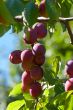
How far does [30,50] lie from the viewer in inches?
71.6

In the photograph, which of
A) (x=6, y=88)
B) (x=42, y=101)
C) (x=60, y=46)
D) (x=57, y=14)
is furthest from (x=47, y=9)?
(x=6, y=88)

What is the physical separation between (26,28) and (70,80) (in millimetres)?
232

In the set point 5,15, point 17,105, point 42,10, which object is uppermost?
point 5,15

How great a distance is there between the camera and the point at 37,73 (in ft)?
5.67

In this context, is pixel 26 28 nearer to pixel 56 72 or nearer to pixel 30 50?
pixel 30 50

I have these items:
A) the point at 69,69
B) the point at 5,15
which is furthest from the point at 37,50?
the point at 5,15

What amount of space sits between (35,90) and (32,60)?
0.10m

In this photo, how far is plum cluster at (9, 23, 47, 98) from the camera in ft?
5.81

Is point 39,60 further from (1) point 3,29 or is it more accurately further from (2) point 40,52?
(1) point 3,29

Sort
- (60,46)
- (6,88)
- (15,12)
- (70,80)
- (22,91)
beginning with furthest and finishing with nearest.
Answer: (6,88)
(60,46)
(22,91)
(70,80)
(15,12)

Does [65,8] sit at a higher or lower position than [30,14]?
lower

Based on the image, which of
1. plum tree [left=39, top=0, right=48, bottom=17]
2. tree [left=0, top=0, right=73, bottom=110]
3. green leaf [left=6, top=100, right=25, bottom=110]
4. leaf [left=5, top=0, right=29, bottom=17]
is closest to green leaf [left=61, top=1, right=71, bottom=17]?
tree [left=0, top=0, right=73, bottom=110]

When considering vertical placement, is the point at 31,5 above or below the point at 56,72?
above

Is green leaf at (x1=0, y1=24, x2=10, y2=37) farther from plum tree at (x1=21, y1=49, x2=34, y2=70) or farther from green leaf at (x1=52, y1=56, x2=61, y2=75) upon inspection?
green leaf at (x1=52, y1=56, x2=61, y2=75)
